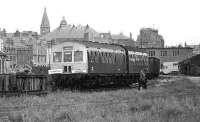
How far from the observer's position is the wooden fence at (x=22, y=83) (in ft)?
65.2

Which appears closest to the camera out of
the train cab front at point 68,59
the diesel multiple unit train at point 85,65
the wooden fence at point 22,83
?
the wooden fence at point 22,83

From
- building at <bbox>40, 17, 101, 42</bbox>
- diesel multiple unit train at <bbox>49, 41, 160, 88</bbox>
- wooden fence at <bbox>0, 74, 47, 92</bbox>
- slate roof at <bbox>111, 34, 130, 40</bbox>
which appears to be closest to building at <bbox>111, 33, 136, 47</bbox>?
slate roof at <bbox>111, 34, 130, 40</bbox>

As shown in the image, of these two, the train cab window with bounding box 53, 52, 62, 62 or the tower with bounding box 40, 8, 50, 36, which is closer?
the train cab window with bounding box 53, 52, 62, 62

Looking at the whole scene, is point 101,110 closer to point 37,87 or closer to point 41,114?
point 41,114

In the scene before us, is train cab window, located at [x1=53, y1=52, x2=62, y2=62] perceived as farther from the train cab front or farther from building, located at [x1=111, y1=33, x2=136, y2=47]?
building, located at [x1=111, y1=33, x2=136, y2=47]

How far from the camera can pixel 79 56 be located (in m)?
25.3

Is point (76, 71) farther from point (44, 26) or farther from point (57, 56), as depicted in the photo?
point (44, 26)

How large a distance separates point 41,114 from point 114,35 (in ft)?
423

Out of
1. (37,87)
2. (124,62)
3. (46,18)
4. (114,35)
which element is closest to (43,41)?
(114,35)

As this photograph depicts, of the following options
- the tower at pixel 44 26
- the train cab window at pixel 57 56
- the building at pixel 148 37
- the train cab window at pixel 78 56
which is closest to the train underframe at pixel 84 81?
the train cab window at pixel 78 56

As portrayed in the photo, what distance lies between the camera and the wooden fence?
19875 millimetres

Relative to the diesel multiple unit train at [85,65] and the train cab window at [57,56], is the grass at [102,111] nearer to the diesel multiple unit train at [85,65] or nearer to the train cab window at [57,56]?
the diesel multiple unit train at [85,65]

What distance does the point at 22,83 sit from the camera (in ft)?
68.1

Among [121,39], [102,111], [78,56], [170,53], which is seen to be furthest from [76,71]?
[121,39]
